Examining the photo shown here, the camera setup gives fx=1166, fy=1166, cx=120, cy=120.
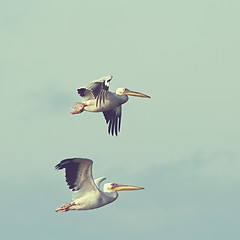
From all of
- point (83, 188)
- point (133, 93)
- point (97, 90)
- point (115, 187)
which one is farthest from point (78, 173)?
point (133, 93)

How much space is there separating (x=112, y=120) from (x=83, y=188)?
6.17 m

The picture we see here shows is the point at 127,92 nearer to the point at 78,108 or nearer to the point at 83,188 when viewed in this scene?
the point at 78,108

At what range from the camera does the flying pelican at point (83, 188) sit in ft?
106

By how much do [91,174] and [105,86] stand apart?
292cm

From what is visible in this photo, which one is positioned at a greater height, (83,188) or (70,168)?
(70,168)

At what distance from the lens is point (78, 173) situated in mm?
32531

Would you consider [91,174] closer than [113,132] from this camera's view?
Yes

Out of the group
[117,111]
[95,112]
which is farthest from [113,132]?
[95,112]

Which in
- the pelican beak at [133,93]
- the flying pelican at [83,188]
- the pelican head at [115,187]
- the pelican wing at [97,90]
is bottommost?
the flying pelican at [83,188]

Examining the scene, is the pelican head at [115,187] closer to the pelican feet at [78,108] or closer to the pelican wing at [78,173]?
the pelican wing at [78,173]

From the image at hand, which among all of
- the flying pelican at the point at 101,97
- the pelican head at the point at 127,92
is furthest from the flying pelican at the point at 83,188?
the pelican head at the point at 127,92

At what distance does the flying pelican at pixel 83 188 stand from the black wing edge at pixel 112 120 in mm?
5327

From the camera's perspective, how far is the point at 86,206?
1296 inches

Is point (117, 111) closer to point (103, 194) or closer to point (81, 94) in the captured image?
point (81, 94)
